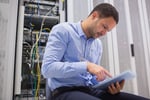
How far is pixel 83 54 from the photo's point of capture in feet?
3.78

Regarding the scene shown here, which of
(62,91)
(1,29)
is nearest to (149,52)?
(62,91)

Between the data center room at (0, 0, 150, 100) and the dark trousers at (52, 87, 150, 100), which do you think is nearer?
the dark trousers at (52, 87, 150, 100)

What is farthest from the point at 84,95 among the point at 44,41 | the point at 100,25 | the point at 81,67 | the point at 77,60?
the point at 44,41

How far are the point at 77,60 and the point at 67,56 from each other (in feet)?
0.22

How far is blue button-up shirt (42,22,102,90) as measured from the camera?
3.12 feet

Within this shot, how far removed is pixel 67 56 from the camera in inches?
42.9

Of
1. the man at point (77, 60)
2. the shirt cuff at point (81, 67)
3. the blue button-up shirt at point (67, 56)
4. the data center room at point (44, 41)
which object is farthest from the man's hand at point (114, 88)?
the data center room at point (44, 41)

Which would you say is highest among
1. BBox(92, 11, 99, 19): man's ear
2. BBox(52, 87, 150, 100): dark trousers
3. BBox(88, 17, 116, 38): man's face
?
BBox(92, 11, 99, 19): man's ear

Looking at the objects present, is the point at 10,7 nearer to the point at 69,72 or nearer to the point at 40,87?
the point at 40,87

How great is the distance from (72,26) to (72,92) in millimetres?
434

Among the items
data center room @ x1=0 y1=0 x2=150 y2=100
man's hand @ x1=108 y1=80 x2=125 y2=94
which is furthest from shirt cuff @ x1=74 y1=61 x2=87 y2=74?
data center room @ x1=0 y1=0 x2=150 y2=100

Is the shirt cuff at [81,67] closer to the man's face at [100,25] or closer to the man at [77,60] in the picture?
the man at [77,60]

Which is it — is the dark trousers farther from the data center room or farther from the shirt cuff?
the data center room

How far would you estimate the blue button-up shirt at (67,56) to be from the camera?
95cm
